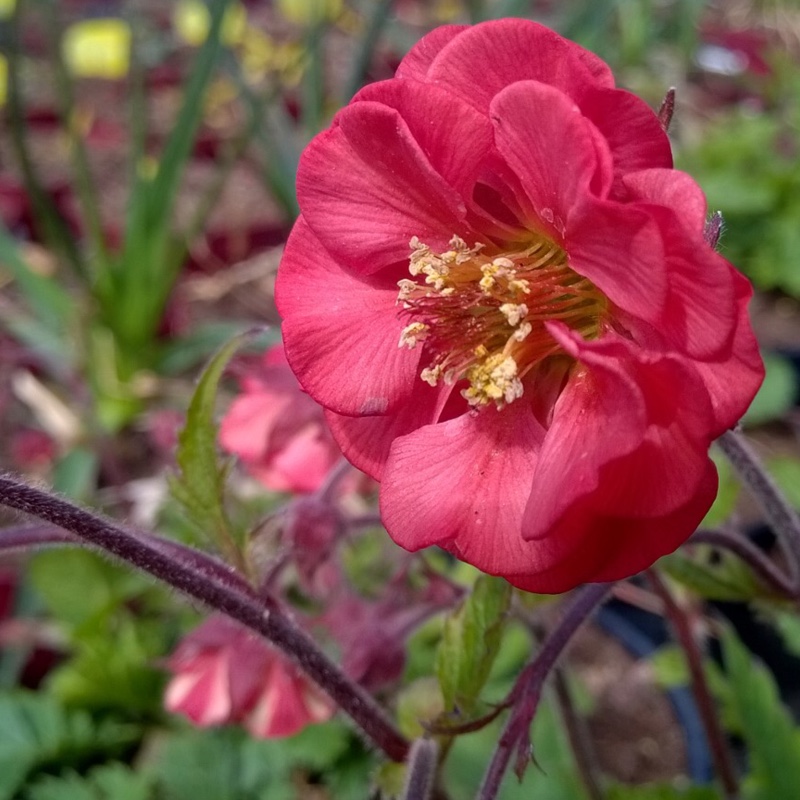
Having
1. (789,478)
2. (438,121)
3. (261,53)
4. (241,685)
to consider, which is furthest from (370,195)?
(261,53)

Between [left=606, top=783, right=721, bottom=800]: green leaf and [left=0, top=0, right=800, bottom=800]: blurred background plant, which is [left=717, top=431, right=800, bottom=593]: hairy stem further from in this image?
[left=606, top=783, right=721, bottom=800]: green leaf

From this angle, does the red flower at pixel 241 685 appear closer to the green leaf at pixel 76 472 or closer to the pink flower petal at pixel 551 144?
the pink flower petal at pixel 551 144

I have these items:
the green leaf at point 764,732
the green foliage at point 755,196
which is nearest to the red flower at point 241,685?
the green leaf at point 764,732

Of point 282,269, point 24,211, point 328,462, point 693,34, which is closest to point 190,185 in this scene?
point 24,211

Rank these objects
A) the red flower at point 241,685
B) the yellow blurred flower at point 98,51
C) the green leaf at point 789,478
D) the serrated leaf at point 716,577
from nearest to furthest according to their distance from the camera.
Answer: the serrated leaf at point 716,577
the red flower at point 241,685
the green leaf at point 789,478
the yellow blurred flower at point 98,51

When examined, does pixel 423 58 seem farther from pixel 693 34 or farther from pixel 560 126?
pixel 693 34

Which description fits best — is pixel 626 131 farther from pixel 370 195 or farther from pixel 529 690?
pixel 529 690

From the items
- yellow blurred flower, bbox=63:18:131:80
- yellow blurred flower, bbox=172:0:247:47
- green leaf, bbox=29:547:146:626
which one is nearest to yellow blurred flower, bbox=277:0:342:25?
yellow blurred flower, bbox=172:0:247:47
